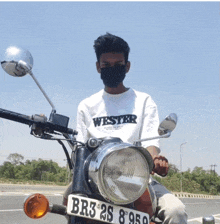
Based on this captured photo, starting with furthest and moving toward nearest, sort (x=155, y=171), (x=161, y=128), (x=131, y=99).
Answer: (x=131, y=99) → (x=161, y=128) → (x=155, y=171)

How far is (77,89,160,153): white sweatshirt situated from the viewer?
7.86ft

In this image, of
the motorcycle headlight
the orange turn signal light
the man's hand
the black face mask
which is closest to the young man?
the black face mask

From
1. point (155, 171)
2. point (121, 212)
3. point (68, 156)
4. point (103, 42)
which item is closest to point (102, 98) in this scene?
point (103, 42)

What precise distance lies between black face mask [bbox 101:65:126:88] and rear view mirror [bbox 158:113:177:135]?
796 millimetres

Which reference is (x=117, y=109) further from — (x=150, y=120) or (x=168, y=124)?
(x=168, y=124)

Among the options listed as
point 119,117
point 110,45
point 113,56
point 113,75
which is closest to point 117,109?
point 119,117

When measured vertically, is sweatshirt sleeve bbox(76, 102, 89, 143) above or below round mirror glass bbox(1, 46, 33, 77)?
below

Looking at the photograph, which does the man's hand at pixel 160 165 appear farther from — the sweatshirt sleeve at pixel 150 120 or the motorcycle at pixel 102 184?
the sweatshirt sleeve at pixel 150 120

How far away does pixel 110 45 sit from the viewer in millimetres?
2621

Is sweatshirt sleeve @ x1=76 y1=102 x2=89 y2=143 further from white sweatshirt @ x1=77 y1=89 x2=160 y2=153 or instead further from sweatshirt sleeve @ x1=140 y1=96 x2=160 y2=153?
sweatshirt sleeve @ x1=140 y1=96 x2=160 y2=153

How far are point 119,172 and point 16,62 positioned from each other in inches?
33.7

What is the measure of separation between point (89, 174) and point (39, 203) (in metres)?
0.26

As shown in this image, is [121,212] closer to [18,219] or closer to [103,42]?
[103,42]

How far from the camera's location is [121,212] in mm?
1541
